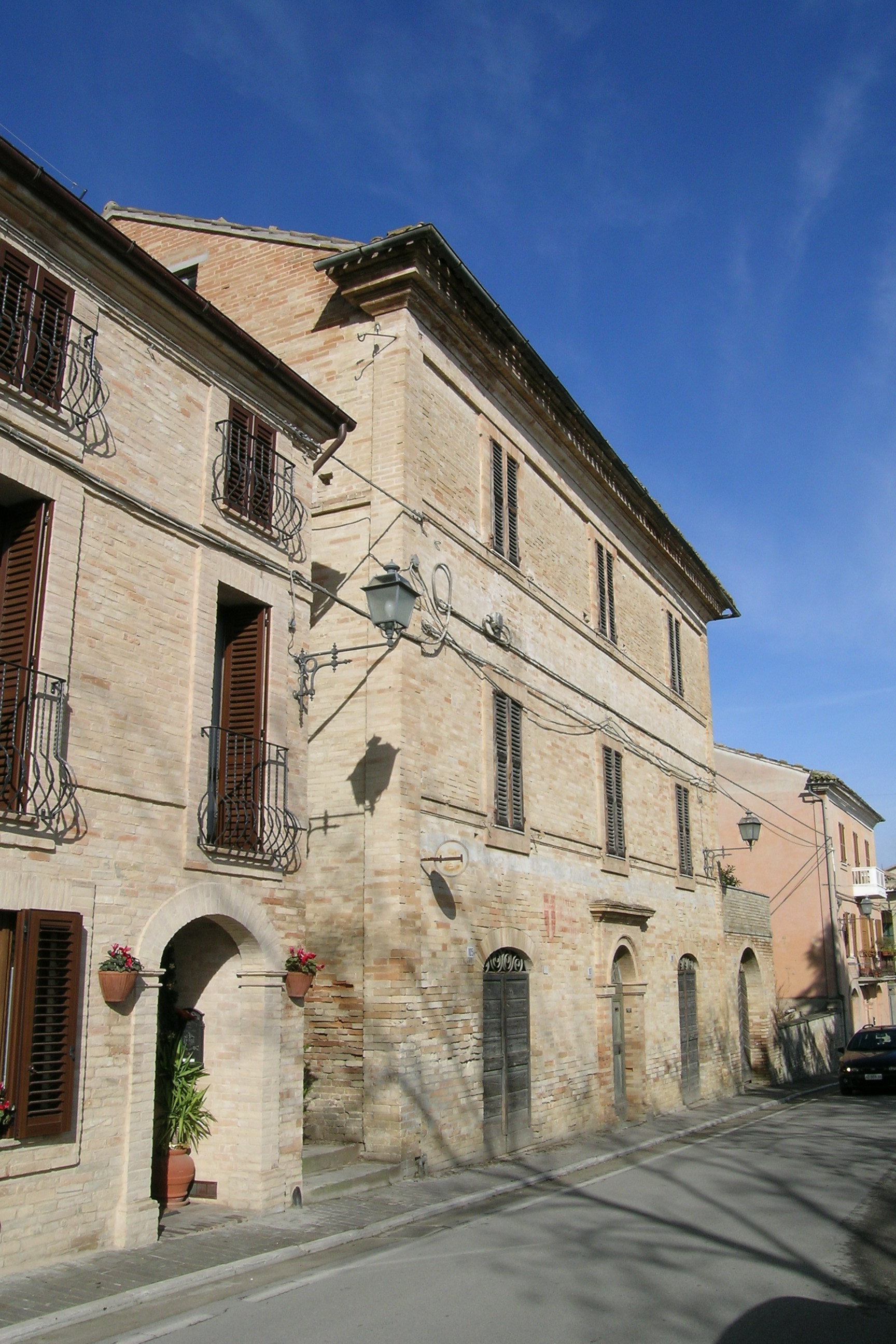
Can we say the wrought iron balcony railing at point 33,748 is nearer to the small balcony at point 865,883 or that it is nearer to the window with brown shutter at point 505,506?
the window with brown shutter at point 505,506

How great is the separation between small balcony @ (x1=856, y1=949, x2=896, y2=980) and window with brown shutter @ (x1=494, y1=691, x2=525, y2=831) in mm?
27624

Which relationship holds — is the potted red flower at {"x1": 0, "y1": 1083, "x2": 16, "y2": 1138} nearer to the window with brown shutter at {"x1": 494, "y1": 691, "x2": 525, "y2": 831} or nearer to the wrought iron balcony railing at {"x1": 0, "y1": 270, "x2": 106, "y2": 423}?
the wrought iron balcony railing at {"x1": 0, "y1": 270, "x2": 106, "y2": 423}

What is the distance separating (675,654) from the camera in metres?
24.9

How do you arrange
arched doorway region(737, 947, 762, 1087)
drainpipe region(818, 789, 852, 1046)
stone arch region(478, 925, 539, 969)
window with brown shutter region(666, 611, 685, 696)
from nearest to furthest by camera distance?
stone arch region(478, 925, 539, 969) → window with brown shutter region(666, 611, 685, 696) → arched doorway region(737, 947, 762, 1087) → drainpipe region(818, 789, 852, 1046)

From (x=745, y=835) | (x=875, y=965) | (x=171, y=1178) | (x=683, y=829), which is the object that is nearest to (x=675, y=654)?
(x=683, y=829)

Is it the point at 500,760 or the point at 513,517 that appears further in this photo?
the point at 513,517

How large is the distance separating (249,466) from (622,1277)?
305 inches

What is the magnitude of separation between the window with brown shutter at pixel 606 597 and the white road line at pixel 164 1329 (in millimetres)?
14663

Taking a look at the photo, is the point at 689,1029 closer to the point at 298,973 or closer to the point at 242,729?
the point at 298,973

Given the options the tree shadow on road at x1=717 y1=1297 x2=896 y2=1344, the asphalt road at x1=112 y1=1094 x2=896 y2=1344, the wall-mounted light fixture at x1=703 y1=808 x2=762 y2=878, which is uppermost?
the wall-mounted light fixture at x1=703 y1=808 x2=762 y2=878

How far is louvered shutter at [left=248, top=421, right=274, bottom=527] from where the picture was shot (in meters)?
11.0

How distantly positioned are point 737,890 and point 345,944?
16.7m

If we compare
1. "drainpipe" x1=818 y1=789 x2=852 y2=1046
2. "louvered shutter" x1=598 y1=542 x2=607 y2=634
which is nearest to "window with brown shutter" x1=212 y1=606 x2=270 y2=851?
"louvered shutter" x1=598 y1=542 x2=607 y2=634

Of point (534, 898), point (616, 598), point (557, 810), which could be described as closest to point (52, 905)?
point (534, 898)
